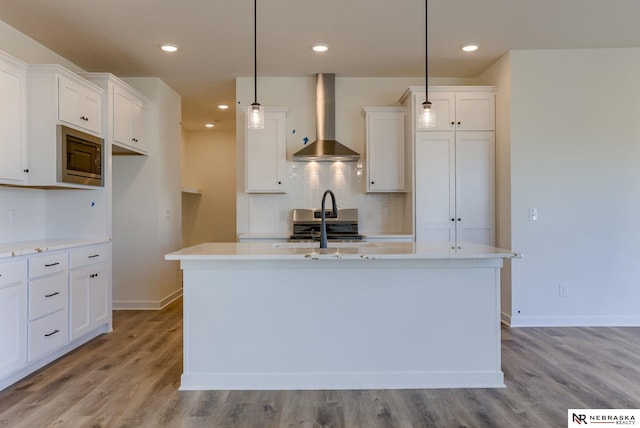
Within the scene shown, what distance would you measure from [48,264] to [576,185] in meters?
4.63

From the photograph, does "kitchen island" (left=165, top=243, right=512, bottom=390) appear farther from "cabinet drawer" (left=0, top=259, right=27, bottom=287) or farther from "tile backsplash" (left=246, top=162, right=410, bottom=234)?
"tile backsplash" (left=246, top=162, right=410, bottom=234)

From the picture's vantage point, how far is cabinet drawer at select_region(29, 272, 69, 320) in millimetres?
2766

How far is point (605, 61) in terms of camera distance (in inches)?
153

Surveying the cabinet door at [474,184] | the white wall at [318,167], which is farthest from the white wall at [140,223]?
the cabinet door at [474,184]

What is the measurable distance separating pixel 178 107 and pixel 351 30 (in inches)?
115

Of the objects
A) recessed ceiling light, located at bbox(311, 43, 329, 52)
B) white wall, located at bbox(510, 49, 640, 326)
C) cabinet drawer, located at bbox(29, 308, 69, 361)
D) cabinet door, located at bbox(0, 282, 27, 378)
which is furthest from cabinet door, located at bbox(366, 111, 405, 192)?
cabinet door, located at bbox(0, 282, 27, 378)

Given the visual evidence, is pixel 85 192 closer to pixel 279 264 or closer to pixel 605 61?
pixel 279 264

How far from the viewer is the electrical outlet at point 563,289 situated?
12.8 feet

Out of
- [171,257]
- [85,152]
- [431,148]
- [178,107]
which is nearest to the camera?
[171,257]

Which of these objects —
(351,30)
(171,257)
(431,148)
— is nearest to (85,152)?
(171,257)

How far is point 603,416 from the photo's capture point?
7.16 feet

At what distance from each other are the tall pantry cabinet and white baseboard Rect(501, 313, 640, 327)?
0.88m

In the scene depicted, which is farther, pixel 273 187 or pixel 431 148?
pixel 273 187

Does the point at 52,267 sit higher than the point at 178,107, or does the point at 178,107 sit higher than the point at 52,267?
the point at 178,107
